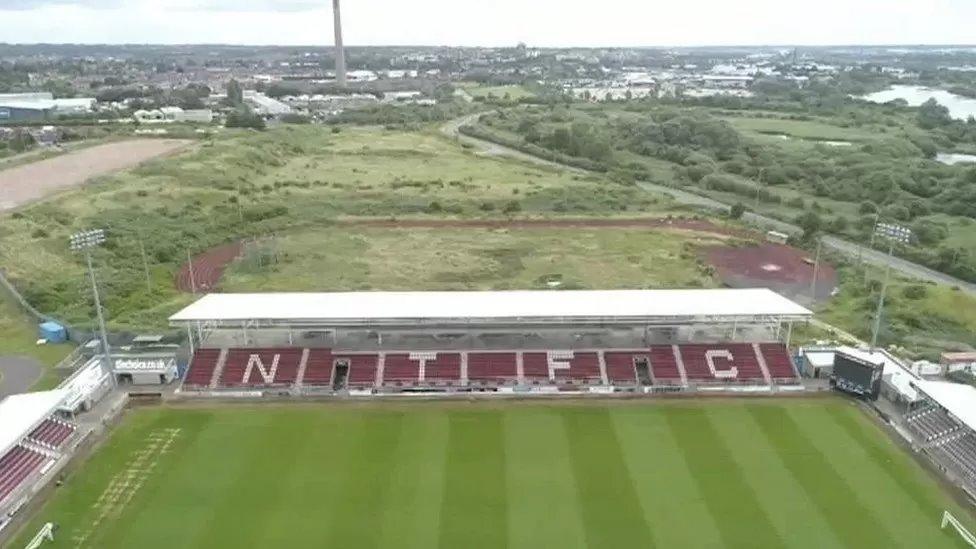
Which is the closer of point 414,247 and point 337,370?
point 337,370

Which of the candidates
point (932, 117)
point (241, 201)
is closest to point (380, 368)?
point (241, 201)

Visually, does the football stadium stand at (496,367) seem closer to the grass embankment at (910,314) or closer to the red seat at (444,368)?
the red seat at (444,368)

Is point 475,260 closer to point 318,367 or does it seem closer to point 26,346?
point 318,367

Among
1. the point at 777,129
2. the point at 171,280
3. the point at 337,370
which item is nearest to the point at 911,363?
the point at 337,370

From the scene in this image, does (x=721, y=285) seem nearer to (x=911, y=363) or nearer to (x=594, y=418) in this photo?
(x=911, y=363)

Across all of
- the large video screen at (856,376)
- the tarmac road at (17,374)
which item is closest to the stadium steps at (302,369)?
the tarmac road at (17,374)

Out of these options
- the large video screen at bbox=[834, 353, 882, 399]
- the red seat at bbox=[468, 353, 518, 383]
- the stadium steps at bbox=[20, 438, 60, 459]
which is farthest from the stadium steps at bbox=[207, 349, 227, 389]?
the large video screen at bbox=[834, 353, 882, 399]
